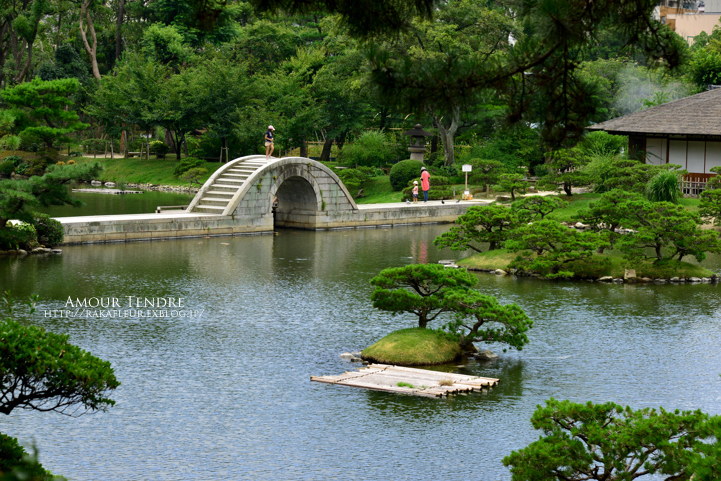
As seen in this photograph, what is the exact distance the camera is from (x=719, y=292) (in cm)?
2105

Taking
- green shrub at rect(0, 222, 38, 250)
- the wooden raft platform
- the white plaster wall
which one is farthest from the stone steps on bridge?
the wooden raft platform

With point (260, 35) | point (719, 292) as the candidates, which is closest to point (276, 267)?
point (719, 292)

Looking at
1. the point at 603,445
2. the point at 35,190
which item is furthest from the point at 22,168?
the point at 603,445

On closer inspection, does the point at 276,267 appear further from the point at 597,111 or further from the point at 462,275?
the point at 597,111

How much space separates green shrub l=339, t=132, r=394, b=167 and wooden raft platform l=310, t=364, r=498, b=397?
1319 inches

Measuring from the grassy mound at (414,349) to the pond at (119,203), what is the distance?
1967cm

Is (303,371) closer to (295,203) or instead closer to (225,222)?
(225,222)

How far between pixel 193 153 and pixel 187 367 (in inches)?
1638

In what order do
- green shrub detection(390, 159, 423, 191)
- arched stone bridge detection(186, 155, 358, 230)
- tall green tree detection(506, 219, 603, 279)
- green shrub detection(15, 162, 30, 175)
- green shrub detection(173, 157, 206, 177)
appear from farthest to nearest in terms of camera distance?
green shrub detection(173, 157, 206, 177)
green shrub detection(15, 162, 30, 175)
green shrub detection(390, 159, 423, 191)
arched stone bridge detection(186, 155, 358, 230)
tall green tree detection(506, 219, 603, 279)

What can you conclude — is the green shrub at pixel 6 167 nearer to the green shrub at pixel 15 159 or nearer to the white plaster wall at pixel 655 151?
the green shrub at pixel 15 159

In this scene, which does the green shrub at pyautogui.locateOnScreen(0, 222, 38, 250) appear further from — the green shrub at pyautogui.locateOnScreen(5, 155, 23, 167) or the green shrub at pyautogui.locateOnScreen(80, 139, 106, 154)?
the green shrub at pyautogui.locateOnScreen(80, 139, 106, 154)

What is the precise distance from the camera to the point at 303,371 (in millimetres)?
13859

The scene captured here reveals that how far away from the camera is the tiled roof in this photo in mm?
35531

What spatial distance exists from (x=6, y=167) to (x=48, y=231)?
1065 inches
